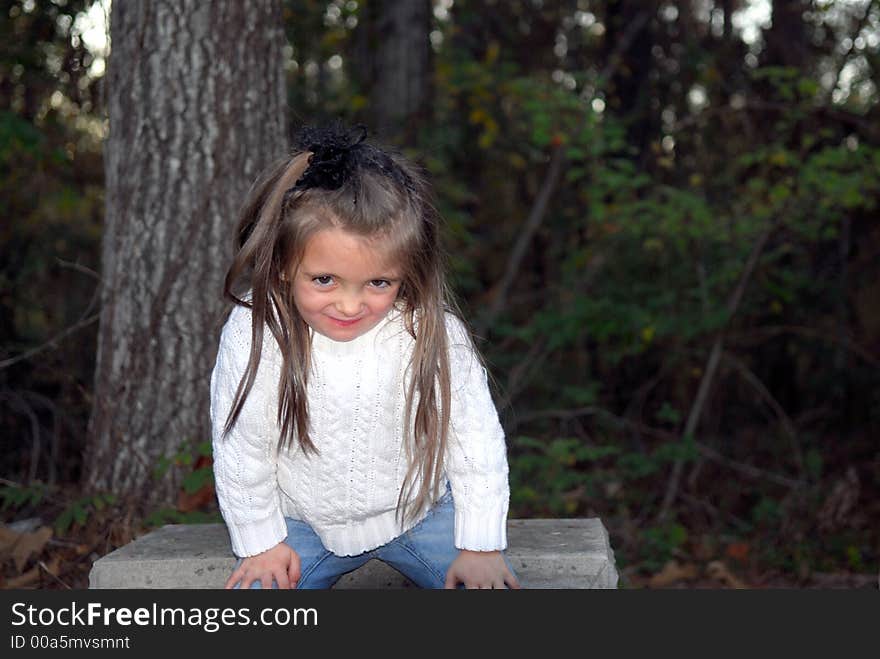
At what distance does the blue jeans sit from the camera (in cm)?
281

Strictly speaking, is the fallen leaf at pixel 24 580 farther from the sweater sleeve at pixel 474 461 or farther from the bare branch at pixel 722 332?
the bare branch at pixel 722 332

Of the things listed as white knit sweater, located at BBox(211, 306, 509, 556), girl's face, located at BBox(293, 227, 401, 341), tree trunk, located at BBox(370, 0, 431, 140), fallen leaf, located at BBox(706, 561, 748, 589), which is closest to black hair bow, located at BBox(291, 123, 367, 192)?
girl's face, located at BBox(293, 227, 401, 341)

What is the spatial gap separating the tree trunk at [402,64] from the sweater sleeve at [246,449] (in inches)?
200

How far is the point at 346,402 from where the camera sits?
105 inches

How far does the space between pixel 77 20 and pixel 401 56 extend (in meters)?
3.17

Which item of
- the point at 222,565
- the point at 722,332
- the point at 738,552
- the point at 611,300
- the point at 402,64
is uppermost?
the point at 402,64

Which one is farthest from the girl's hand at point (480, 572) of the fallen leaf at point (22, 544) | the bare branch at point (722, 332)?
the bare branch at point (722, 332)

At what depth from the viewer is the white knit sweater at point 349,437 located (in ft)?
8.66

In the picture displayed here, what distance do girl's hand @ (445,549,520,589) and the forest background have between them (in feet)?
4.82

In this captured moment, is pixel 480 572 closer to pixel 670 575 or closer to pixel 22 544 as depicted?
pixel 22 544

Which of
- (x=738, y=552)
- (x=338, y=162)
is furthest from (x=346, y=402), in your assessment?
(x=738, y=552)

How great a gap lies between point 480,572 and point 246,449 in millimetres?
689

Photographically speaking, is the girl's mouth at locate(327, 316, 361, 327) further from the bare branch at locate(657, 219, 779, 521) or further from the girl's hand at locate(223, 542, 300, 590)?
the bare branch at locate(657, 219, 779, 521)

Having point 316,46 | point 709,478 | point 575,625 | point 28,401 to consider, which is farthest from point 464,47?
point 575,625
